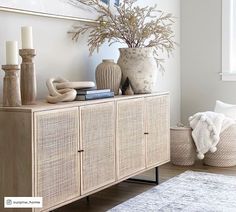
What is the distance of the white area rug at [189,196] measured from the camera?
10.0 ft

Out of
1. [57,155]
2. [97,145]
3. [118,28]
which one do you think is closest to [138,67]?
[118,28]

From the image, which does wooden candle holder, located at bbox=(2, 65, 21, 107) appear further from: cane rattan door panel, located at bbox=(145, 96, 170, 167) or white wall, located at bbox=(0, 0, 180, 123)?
cane rattan door panel, located at bbox=(145, 96, 170, 167)

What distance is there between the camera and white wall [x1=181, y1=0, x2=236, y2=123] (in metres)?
5.02

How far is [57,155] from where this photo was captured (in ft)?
8.39

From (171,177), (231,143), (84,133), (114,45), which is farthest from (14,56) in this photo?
(231,143)

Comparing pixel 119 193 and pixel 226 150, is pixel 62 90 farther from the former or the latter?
pixel 226 150

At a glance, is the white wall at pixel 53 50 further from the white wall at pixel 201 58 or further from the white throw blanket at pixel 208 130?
the white wall at pixel 201 58

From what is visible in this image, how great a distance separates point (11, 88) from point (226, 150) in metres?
2.54

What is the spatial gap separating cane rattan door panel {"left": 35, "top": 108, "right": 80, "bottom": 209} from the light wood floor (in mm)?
488

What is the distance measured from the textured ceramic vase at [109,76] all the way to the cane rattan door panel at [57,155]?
74 cm

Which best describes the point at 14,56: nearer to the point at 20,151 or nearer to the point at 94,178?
the point at 20,151

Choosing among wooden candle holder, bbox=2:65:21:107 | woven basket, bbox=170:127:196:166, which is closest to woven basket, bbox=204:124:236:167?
woven basket, bbox=170:127:196:166

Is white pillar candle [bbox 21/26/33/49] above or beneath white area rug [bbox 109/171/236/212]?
above

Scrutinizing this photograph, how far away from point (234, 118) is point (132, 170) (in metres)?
1.71
